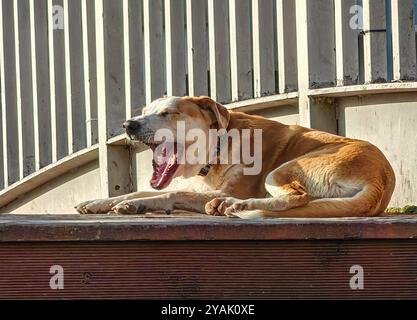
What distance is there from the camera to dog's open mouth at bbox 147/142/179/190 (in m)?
5.99

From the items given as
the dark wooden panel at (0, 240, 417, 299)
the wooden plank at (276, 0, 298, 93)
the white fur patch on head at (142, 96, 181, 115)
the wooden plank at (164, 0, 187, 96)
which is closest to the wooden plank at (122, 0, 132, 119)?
the wooden plank at (164, 0, 187, 96)

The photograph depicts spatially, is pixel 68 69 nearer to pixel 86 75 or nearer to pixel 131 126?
pixel 86 75

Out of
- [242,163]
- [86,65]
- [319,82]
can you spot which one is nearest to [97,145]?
[86,65]

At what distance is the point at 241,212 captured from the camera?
15.5 feet

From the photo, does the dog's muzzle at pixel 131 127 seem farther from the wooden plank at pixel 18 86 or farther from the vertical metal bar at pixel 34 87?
the wooden plank at pixel 18 86

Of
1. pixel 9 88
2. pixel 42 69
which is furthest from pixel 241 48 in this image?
pixel 9 88

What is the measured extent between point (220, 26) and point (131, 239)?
4.75 m

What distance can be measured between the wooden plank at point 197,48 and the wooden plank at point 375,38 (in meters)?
1.79

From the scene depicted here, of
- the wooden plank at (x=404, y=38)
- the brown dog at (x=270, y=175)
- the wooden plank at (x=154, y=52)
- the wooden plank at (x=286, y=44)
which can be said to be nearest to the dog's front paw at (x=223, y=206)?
the brown dog at (x=270, y=175)

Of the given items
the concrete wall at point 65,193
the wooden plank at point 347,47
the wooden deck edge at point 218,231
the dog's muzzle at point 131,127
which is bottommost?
the concrete wall at point 65,193

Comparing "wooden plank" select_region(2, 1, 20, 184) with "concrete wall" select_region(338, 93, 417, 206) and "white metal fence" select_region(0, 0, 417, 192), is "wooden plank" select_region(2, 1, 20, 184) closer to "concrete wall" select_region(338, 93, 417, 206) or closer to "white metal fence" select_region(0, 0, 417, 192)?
"white metal fence" select_region(0, 0, 417, 192)

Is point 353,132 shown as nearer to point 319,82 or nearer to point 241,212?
point 319,82

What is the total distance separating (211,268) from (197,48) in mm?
4906

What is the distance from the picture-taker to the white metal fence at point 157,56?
6.87 m
